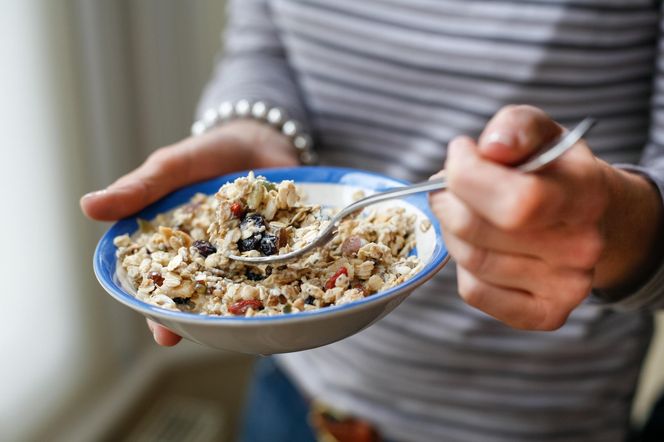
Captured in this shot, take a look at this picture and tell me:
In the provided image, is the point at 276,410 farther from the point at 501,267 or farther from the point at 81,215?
the point at 501,267

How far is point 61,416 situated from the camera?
1.35 metres

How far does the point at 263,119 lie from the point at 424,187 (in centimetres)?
46

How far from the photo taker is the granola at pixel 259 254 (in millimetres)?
581

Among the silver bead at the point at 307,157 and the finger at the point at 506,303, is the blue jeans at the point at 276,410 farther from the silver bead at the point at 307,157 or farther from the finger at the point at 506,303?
the finger at the point at 506,303

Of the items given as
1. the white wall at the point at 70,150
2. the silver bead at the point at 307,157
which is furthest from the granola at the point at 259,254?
the white wall at the point at 70,150

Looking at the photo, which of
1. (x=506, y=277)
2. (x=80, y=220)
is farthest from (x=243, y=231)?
(x=80, y=220)

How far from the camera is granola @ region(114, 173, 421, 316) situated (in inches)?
22.9

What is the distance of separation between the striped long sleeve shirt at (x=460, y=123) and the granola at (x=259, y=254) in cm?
27

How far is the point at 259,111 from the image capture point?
92 centimetres

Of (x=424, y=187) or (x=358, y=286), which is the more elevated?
(x=424, y=187)

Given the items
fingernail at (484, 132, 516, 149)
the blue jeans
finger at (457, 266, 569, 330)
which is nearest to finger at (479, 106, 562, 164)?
fingernail at (484, 132, 516, 149)

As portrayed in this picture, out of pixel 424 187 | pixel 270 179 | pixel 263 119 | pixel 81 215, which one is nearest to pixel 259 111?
pixel 263 119

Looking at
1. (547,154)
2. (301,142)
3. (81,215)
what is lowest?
(81,215)

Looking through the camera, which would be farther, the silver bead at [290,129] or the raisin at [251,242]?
the silver bead at [290,129]
